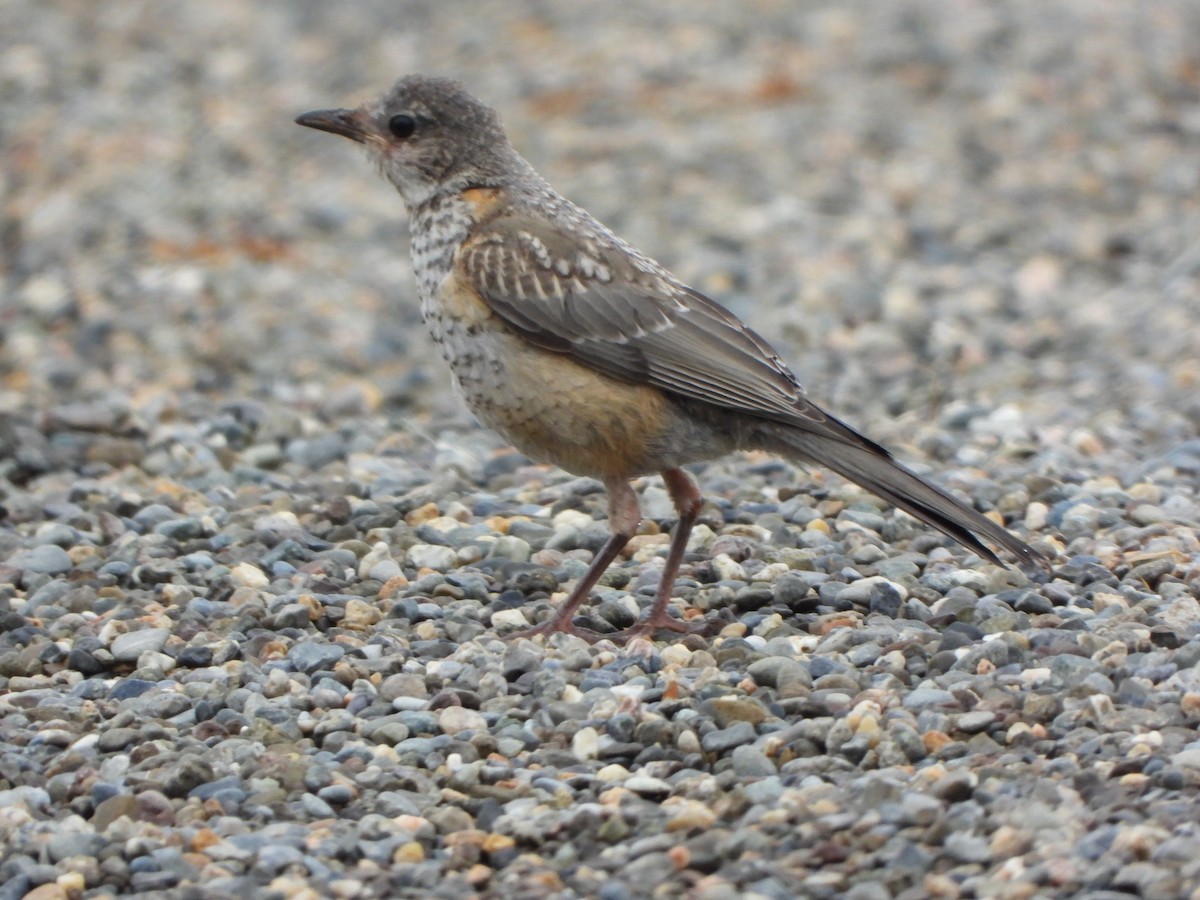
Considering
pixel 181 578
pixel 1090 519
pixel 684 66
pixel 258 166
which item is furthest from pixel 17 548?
pixel 684 66

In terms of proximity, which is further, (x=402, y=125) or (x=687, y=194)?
(x=687, y=194)

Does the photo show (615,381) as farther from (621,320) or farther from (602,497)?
(602,497)

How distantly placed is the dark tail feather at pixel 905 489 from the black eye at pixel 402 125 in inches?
81.0

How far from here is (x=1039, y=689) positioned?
17.8 feet

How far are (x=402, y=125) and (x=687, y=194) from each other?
6110 mm

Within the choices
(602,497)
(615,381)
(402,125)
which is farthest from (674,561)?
(402,125)

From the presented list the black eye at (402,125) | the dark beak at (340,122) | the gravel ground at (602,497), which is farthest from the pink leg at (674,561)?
the dark beak at (340,122)

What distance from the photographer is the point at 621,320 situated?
21.2ft

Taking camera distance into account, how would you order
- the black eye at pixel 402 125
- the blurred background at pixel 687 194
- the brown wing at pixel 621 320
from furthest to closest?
the blurred background at pixel 687 194 → the black eye at pixel 402 125 → the brown wing at pixel 621 320

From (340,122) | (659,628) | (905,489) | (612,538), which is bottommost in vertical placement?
(659,628)

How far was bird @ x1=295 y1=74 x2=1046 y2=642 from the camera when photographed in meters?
6.20

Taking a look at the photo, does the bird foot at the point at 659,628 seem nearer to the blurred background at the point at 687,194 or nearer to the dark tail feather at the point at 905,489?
the dark tail feather at the point at 905,489

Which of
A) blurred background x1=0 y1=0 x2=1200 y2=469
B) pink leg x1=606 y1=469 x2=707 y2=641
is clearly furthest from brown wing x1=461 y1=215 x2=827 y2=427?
blurred background x1=0 y1=0 x2=1200 y2=469

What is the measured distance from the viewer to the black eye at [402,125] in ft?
23.3
